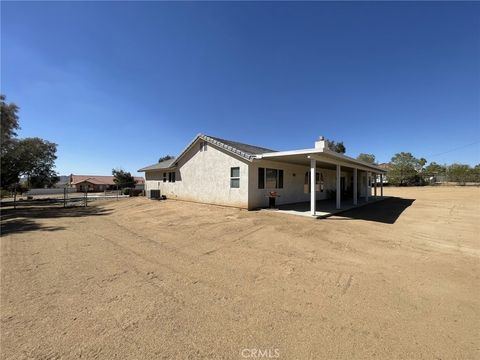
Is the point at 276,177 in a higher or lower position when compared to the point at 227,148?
lower

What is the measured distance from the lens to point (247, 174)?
1189 cm

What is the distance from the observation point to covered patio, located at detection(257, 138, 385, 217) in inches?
397

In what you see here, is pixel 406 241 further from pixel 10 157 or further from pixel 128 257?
pixel 10 157

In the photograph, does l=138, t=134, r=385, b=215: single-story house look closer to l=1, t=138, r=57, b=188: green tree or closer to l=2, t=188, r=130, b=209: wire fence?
l=2, t=188, r=130, b=209: wire fence

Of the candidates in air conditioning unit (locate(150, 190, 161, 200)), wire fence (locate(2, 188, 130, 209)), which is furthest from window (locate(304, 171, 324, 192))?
wire fence (locate(2, 188, 130, 209))

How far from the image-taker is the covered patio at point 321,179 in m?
10.1

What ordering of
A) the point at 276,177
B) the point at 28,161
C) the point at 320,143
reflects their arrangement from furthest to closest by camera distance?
the point at 28,161 < the point at 276,177 < the point at 320,143

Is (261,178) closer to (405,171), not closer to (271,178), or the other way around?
(271,178)

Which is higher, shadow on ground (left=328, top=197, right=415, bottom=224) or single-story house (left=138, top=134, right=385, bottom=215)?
single-story house (left=138, top=134, right=385, bottom=215)

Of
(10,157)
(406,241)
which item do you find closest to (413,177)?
(406,241)

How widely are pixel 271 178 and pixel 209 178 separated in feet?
12.4

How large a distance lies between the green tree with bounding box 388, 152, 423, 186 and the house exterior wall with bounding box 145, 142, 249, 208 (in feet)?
146

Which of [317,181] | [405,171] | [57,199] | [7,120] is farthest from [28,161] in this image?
[405,171]

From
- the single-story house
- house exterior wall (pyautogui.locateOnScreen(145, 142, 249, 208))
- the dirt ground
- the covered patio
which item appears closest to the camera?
the dirt ground
